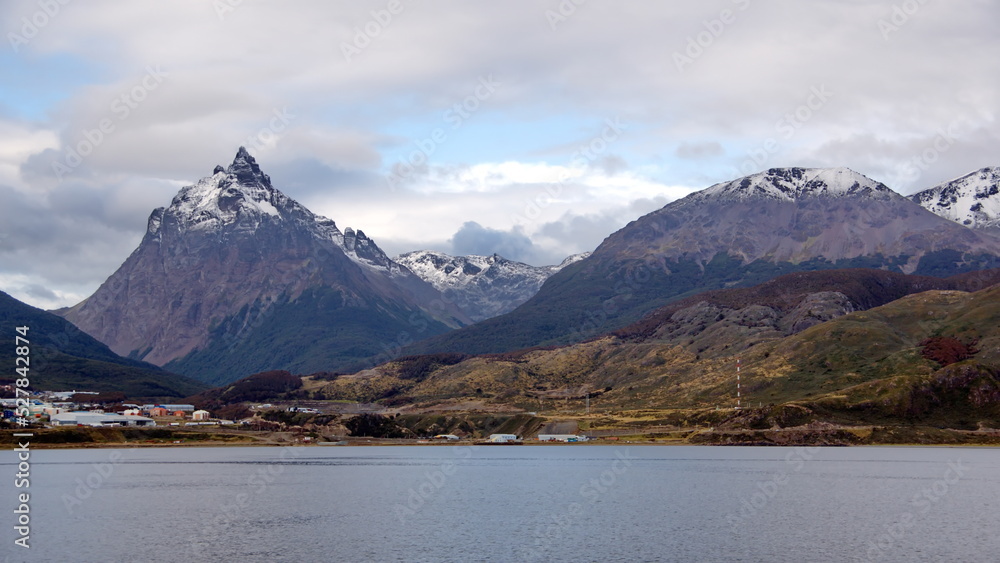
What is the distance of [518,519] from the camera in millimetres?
128250

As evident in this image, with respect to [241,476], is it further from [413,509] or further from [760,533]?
[760,533]

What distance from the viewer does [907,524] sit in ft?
392

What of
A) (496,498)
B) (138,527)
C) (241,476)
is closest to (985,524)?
(496,498)

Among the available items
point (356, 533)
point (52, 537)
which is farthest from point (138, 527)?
point (356, 533)

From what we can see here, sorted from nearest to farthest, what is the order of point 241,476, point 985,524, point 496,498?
point 985,524
point 496,498
point 241,476

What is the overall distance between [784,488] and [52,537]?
117874 millimetres

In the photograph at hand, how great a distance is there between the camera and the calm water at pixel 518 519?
10138 centimetres

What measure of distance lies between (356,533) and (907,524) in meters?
69.7

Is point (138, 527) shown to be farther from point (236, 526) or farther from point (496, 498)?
point (496, 498)

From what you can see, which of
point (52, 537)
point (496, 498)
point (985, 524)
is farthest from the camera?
point (496, 498)

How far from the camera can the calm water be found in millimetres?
101375

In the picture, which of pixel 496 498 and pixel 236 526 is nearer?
pixel 236 526

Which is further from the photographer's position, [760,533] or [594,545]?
[760,533]

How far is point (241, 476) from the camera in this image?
199 m
